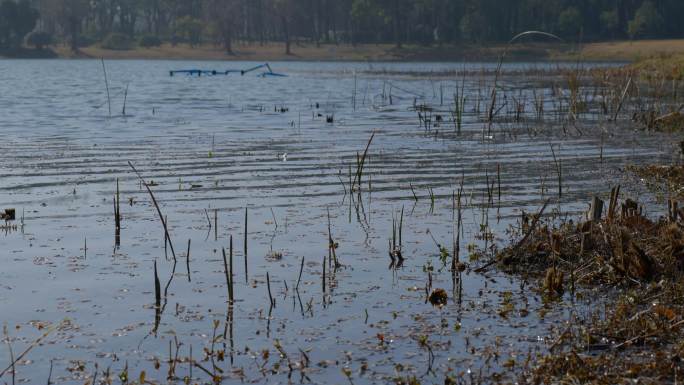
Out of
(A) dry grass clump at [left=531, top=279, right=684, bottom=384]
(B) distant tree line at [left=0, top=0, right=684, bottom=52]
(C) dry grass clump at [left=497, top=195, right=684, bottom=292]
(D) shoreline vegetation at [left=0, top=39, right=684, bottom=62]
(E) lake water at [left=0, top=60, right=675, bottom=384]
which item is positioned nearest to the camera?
(A) dry grass clump at [left=531, top=279, right=684, bottom=384]

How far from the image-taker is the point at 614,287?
8375 mm

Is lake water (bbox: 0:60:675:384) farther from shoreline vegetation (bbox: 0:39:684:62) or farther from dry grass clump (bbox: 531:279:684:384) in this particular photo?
shoreline vegetation (bbox: 0:39:684:62)

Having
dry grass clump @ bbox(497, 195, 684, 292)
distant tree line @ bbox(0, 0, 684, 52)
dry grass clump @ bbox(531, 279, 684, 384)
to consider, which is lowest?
dry grass clump @ bbox(531, 279, 684, 384)

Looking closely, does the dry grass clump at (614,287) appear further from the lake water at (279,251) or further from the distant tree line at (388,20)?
the distant tree line at (388,20)

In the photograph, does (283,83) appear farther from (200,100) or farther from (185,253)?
(185,253)

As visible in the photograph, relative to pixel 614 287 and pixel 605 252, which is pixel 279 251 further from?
pixel 614 287

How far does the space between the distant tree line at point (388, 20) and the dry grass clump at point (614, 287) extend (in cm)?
12704

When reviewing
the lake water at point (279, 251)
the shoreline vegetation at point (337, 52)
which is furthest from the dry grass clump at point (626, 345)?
the shoreline vegetation at point (337, 52)

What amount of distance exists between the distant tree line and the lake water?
116 metres

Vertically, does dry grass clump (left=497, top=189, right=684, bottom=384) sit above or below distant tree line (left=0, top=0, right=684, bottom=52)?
below

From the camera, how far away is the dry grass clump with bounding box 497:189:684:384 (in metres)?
6.35

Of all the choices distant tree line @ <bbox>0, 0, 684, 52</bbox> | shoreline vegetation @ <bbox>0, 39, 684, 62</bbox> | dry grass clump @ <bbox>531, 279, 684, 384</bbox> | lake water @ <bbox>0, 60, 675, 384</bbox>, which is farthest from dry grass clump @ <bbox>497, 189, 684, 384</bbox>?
distant tree line @ <bbox>0, 0, 684, 52</bbox>

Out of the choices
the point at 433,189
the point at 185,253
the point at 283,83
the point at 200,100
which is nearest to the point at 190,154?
the point at 433,189

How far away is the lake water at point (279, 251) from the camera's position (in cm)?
692
